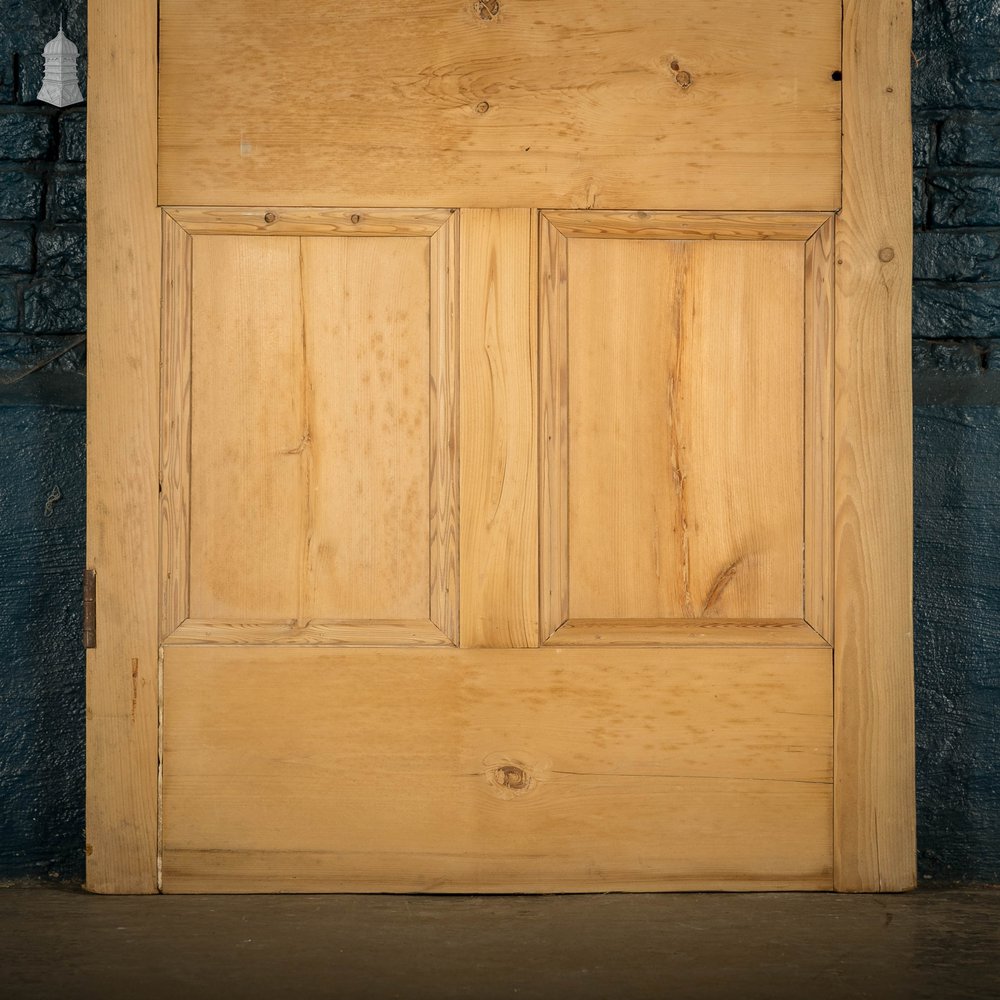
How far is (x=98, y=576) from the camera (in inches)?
72.8

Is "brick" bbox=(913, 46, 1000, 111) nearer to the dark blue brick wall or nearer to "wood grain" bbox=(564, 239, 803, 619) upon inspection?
"wood grain" bbox=(564, 239, 803, 619)

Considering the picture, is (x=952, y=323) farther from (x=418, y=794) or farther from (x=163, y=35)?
(x=163, y=35)

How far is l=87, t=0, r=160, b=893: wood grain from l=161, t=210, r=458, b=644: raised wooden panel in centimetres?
4

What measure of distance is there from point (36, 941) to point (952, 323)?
1969 millimetres

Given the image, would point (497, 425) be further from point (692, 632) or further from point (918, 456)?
→ point (918, 456)

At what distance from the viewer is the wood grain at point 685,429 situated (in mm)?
1871

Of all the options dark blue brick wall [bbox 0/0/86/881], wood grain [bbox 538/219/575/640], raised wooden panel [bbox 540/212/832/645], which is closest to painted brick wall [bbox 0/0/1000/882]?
dark blue brick wall [bbox 0/0/86/881]

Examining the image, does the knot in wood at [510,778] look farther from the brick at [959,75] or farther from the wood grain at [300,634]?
the brick at [959,75]

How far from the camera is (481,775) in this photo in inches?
73.0

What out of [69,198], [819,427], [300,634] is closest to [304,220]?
[69,198]

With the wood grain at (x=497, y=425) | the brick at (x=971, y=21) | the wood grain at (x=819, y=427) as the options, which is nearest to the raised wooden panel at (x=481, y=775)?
the wood grain at (x=497, y=425)

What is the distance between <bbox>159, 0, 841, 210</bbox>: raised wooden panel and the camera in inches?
72.8

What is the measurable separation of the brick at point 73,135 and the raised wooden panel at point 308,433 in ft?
1.01

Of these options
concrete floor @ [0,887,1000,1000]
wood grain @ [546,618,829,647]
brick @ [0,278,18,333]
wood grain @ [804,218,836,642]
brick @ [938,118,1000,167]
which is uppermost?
brick @ [938,118,1000,167]
